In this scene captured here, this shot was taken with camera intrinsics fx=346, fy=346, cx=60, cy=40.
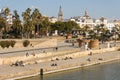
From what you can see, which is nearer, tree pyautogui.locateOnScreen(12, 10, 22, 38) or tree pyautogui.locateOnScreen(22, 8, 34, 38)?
tree pyautogui.locateOnScreen(22, 8, 34, 38)

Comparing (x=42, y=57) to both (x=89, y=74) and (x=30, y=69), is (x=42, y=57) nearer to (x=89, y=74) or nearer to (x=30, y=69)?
(x=89, y=74)

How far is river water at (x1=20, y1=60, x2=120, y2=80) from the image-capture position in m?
31.2

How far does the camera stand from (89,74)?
3450 centimetres

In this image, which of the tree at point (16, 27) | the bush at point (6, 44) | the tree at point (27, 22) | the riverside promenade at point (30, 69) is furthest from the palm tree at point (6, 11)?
the riverside promenade at point (30, 69)

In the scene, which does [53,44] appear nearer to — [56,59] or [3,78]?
[56,59]

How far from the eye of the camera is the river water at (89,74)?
31188 millimetres

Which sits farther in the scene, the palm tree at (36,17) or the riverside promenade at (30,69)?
the palm tree at (36,17)

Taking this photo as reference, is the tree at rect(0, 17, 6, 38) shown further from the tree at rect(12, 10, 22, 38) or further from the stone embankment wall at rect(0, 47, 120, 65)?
the stone embankment wall at rect(0, 47, 120, 65)

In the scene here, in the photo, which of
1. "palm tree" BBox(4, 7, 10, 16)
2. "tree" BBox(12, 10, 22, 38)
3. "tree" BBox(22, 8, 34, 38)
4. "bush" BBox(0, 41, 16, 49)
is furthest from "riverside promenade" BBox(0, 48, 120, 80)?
"tree" BBox(12, 10, 22, 38)

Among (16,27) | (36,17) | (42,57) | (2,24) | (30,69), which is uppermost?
(36,17)

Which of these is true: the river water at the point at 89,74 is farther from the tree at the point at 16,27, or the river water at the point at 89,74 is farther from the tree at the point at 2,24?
the tree at the point at 16,27

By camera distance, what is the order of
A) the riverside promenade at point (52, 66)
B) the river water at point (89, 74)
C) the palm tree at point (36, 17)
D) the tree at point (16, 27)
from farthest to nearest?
the palm tree at point (36, 17) → the tree at point (16, 27) → the river water at point (89, 74) → the riverside promenade at point (52, 66)

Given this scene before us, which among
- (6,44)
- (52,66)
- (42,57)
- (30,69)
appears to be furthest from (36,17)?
(30,69)

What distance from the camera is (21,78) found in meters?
28.6
